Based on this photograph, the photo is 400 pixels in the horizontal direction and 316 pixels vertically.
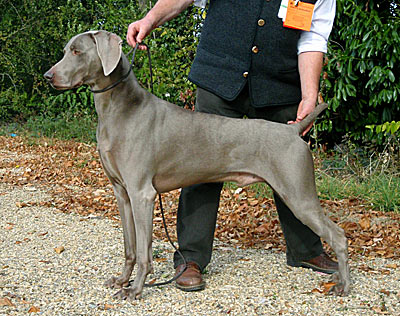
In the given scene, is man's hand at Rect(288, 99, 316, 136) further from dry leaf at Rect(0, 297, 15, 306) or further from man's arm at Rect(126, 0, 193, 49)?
dry leaf at Rect(0, 297, 15, 306)

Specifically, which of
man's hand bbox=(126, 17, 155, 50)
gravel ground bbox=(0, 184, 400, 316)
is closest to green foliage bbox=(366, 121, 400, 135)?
gravel ground bbox=(0, 184, 400, 316)

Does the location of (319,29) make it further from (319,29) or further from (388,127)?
(388,127)

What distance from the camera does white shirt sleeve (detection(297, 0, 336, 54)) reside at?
369cm

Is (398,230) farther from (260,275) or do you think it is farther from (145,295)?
(145,295)

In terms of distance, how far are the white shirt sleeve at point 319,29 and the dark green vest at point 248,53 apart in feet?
0.27

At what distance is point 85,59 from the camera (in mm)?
3258

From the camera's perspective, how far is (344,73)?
23.5 feet

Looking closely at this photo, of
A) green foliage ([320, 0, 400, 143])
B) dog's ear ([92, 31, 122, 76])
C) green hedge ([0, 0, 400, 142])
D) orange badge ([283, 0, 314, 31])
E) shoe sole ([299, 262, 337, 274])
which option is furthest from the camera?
green hedge ([0, 0, 400, 142])

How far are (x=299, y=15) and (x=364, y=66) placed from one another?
3.67m

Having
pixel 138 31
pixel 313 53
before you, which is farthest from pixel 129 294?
pixel 313 53

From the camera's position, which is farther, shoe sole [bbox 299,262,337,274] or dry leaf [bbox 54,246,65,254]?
dry leaf [bbox 54,246,65,254]

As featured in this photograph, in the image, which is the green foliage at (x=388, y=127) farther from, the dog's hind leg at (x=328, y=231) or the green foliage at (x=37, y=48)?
the green foliage at (x=37, y=48)

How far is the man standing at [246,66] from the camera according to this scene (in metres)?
3.61

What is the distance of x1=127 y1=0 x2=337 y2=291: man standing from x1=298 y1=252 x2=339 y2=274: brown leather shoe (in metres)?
0.83
